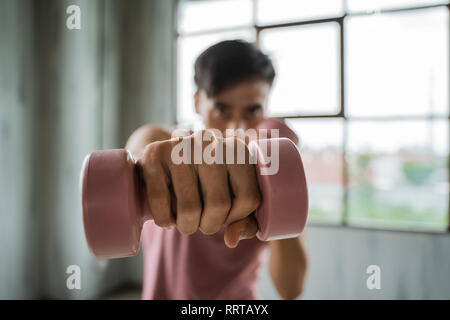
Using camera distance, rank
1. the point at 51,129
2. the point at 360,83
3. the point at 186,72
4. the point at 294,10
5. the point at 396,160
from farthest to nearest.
A: 1. the point at 186,72
2. the point at 396,160
3. the point at 294,10
4. the point at 360,83
5. the point at 51,129

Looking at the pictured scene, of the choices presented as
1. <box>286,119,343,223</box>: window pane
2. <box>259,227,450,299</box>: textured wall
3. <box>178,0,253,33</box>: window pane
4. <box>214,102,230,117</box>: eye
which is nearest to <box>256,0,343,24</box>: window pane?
<box>178,0,253,33</box>: window pane

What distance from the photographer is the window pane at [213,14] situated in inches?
93.0

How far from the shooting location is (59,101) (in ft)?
6.40

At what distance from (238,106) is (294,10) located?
181cm

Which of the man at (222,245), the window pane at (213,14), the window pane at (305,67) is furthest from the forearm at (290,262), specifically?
the window pane at (213,14)

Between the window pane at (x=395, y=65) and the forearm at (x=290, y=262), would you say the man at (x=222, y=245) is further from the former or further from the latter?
the window pane at (x=395, y=65)

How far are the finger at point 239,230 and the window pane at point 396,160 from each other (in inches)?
76.7

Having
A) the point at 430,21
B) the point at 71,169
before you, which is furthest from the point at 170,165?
the point at 430,21

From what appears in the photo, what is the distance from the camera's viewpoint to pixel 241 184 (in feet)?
0.97

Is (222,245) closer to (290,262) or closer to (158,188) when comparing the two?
(290,262)

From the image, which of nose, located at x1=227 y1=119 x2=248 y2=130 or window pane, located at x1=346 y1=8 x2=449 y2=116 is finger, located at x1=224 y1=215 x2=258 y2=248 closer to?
nose, located at x1=227 y1=119 x2=248 y2=130

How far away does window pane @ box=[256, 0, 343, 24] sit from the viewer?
2.12 metres

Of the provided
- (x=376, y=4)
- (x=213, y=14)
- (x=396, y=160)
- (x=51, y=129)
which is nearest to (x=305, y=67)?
(x=376, y=4)
